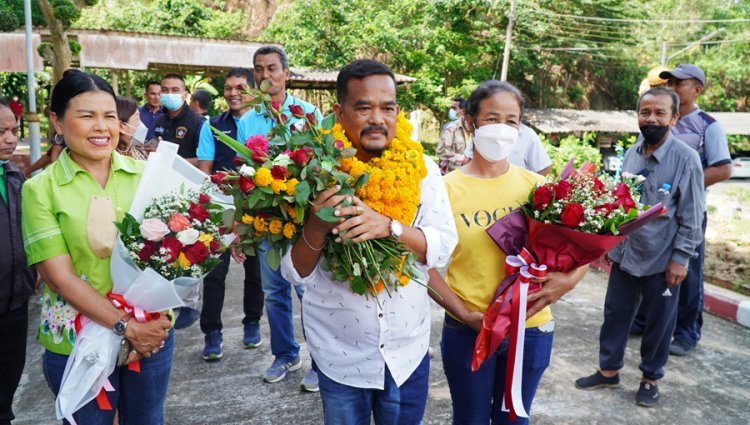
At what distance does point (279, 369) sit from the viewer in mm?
4012

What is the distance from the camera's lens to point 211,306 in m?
4.36

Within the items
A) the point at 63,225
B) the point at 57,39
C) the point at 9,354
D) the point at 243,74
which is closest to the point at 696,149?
the point at 243,74

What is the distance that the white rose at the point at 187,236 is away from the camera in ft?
7.06

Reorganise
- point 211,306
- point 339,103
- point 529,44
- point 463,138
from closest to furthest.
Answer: point 339,103 < point 211,306 < point 463,138 < point 529,44

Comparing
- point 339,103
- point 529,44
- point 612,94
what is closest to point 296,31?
point 529,44

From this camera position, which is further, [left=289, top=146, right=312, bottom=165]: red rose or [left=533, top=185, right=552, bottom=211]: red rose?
[left=533, top=185, right=552, bottom=211]: red rose

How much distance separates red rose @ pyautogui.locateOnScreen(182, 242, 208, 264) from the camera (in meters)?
2.19

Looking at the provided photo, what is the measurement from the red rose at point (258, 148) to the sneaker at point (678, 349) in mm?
4125

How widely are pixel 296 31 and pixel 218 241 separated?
21913 mm

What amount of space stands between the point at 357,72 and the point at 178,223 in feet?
3.06

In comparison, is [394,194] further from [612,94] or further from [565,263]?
[612,94]

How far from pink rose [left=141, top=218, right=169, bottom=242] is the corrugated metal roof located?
77.1ft

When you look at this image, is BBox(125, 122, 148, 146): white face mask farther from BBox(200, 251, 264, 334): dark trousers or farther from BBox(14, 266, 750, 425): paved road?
BBox(14, 266, 750, 425): paved road

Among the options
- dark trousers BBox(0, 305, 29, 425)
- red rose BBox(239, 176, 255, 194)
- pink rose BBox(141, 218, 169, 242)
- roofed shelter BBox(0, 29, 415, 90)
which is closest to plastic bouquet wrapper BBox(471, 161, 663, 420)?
red rose BBox(239, 176, 255, 194)
